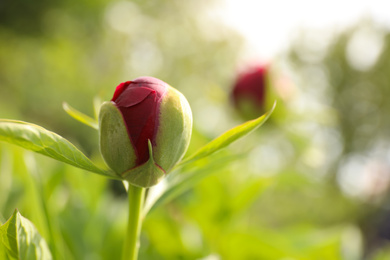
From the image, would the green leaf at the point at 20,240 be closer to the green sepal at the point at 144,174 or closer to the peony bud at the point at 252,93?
the green sepal at the point at 144,174

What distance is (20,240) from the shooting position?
242mm

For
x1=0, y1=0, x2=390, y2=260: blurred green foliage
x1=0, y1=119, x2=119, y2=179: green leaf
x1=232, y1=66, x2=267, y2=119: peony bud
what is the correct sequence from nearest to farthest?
x1=0, y1=119, x2=119, y2=179: green leaf
x1=0, y1=0, x2=390, y2=260: blurred green foliage
x1=232, y1=66, x2=267, y2=119: peony bud

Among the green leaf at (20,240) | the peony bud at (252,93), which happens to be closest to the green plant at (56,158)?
the green leaf at (20,240)

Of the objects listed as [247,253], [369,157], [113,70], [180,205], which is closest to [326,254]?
[247,253]

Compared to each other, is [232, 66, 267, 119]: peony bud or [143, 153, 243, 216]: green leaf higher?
[232, 66, 267, 119]: peony bud

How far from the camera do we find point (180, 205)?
2.13 ft

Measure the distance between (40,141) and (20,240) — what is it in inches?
2.4

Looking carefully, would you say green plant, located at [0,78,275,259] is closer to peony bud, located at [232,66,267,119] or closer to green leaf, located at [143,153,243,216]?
green leaf, located at [143,153,243,216]

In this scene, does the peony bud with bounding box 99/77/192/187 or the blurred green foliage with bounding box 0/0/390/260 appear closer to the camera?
the peony bud with bounding box 99/77/192/187

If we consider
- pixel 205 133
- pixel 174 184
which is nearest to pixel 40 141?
pixel 174 184

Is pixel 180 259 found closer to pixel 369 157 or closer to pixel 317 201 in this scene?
pixel 317 201

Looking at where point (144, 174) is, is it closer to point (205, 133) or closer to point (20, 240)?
point (20, 240)

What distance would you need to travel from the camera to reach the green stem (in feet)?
0.85

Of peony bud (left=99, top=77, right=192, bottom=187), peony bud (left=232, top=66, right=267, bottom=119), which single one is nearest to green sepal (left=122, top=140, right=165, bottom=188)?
peony bud (left=99, top=77, right=192, bottom=187)
